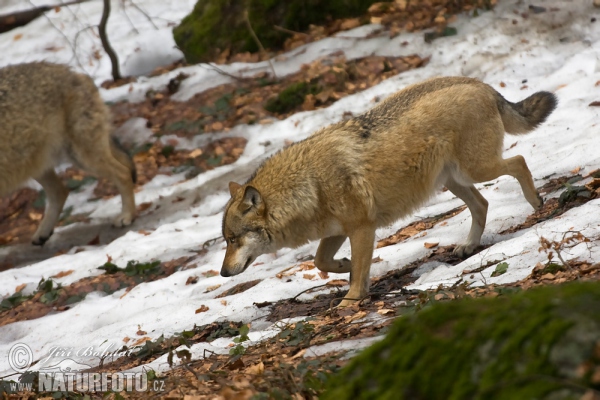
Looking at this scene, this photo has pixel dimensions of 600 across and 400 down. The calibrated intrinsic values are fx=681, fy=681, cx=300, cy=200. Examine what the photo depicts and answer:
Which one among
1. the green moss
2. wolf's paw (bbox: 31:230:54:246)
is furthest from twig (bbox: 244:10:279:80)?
wolf's paw (bbox: 31:230:54:246)

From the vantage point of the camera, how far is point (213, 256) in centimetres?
891

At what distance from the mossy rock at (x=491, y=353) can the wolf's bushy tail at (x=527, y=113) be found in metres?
4.66

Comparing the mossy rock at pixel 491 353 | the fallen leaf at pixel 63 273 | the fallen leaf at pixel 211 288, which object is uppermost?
the mossy rock at pixel 491 353

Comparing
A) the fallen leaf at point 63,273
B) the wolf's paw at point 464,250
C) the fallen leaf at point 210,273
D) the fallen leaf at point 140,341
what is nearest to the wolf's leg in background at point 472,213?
the wolf's paw at point 464,250

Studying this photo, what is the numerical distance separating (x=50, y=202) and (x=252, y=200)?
6150 millimetres

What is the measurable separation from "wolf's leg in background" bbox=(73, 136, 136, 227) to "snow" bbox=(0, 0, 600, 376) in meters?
0.25

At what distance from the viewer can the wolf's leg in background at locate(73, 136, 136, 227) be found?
10836mm

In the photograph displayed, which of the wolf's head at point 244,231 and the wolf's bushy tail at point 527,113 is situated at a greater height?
the wolf's bushy tail at point 527,113

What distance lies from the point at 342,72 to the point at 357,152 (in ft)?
19.8

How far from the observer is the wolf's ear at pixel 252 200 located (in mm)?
6109

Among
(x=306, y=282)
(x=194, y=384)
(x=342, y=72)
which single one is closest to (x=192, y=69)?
(x=342, y=72)

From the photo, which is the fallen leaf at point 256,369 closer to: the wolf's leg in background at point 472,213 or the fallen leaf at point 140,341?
the fallen leaf at point 140,341

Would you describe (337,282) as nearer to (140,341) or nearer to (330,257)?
(330,257)

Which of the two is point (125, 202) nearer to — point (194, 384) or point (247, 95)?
point (247, 95)
